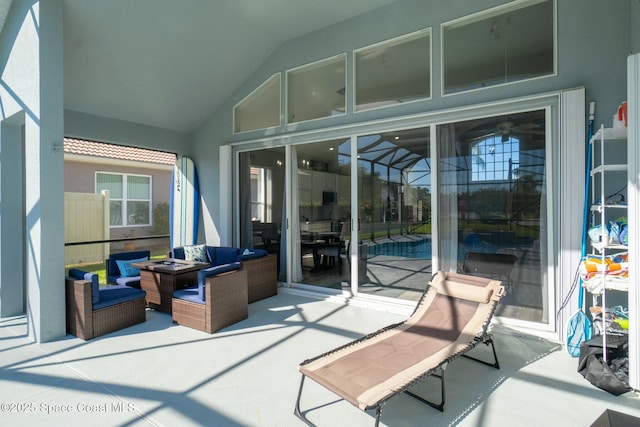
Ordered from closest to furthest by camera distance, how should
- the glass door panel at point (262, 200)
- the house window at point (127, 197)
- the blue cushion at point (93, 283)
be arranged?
1. the blue cushion at point (93, 283)
2. the glass door panel at point (262, 200)
3. the house window at point (127, 197)

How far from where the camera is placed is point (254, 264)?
17.5ft

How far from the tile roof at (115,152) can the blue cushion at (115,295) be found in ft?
10.9

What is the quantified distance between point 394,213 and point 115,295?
3897 mm

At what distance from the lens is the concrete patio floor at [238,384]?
7.86 feet

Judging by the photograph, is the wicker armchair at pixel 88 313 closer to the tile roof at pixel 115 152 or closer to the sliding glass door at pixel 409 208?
the sliding glass door at pixel 409 208

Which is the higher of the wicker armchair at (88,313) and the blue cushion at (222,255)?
the blue cushion at (222,255)

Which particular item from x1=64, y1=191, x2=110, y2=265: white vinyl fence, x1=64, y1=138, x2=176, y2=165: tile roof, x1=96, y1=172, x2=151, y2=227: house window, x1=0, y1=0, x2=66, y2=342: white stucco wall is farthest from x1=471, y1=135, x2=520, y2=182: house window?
x1=96, y1=172, x2=151, y2=227: house window

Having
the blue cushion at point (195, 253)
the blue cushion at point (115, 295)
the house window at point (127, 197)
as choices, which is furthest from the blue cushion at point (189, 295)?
the house window at point (127, 197)

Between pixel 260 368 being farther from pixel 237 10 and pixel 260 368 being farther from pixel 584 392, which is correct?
pixel 237 10

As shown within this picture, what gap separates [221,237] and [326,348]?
3720 millimetres

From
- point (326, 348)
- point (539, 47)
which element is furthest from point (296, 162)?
point (539, 47)

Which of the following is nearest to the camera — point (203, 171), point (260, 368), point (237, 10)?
point (260, 368)

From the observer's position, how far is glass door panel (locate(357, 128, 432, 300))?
4.63m

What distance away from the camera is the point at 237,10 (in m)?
A: 4.96
